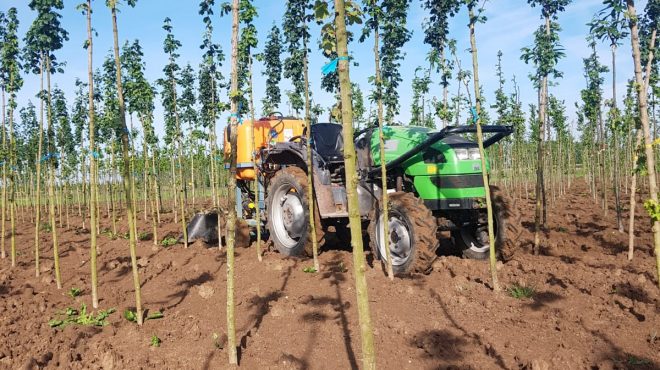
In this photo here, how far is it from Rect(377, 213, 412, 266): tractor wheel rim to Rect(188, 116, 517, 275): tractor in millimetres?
13

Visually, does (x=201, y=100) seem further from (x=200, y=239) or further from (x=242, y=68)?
(x=200, y=239)

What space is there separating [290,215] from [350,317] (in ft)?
11.9

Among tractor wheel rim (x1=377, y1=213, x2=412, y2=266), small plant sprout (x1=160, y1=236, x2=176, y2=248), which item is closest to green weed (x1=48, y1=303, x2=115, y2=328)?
tractor wheel rim (x1=377, y1=213, x2=412, y2=266)

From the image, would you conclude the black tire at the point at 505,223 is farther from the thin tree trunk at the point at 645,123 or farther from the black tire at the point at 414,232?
the thin tree trunk at the point at 645,123

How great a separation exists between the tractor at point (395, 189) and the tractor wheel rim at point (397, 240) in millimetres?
13

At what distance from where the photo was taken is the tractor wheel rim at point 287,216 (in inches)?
329

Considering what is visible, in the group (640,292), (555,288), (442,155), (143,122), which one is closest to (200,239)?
(143,122)

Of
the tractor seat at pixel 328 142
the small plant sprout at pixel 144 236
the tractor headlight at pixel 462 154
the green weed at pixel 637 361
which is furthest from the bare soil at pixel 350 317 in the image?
the small plant sprout at pixel 144 236

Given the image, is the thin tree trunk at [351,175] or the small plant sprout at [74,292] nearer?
the thin tree trunk at [351,175]

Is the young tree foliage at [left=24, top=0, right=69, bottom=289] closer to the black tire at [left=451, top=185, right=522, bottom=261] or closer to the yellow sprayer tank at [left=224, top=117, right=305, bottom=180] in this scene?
the yellow sprayer tank at [left=224, top=117, right=305, bottom=180]

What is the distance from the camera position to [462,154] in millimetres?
6504

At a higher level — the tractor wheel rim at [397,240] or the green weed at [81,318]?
the tractor wheel rim at [397,240]

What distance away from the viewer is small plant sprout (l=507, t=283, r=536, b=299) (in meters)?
5.52

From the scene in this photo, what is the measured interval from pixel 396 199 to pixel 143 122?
6.98 m
